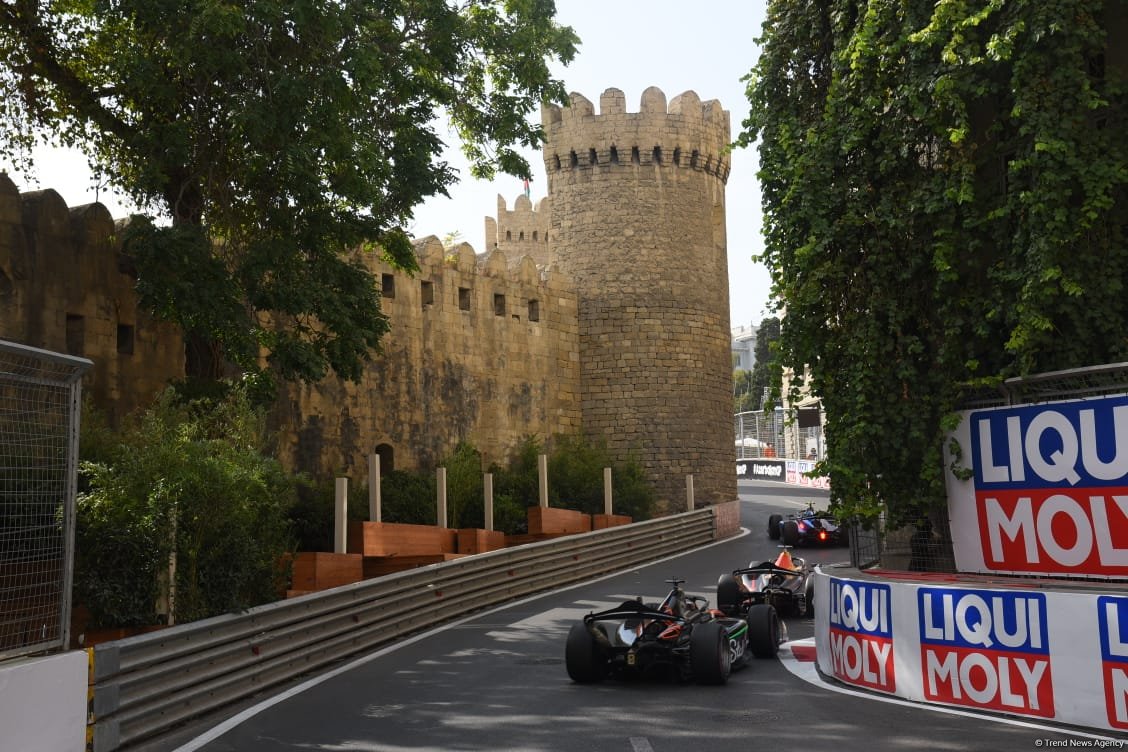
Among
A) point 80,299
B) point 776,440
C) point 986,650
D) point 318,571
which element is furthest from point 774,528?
point 776,440

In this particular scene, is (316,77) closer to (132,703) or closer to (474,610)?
(474,610)

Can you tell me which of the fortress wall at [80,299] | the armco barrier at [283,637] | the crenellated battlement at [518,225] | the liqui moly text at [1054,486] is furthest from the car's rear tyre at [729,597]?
the crenellated battlement at [518,225]

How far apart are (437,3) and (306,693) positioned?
1218 centimetres

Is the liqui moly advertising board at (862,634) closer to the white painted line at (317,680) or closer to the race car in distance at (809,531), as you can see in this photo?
the white painted line at (317,680)

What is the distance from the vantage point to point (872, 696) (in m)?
10.0

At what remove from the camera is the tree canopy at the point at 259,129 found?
16250mm

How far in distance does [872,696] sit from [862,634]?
22.5 inches

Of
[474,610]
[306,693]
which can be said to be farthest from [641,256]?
[306,693]

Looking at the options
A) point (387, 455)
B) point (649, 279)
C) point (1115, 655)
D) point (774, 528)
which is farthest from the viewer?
point (649, 279)

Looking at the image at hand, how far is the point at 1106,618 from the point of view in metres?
8.30

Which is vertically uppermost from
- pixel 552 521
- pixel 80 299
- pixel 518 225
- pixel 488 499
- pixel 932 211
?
pixel 518 225

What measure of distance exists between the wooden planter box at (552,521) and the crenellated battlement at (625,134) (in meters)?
Result: 13.6

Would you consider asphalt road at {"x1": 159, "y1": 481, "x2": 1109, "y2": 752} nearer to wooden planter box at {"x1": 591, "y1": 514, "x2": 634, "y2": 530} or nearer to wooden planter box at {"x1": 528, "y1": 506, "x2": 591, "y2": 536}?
wooden planter box at {"x1": 528, "y1": 506, "x2": 591, "y2": 536}

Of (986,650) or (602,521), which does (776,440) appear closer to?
(602,521)
